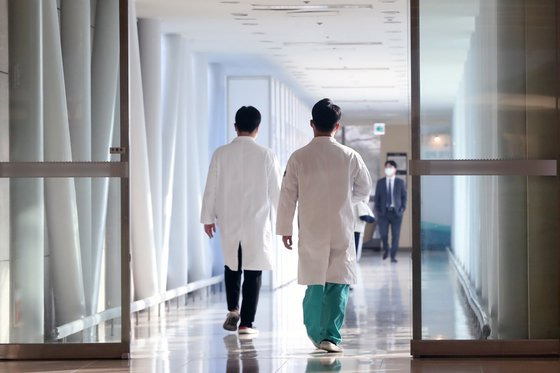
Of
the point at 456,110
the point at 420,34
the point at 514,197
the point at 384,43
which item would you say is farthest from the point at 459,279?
the point at 384,43

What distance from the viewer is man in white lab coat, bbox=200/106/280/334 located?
8781mm

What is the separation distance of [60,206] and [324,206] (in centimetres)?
172

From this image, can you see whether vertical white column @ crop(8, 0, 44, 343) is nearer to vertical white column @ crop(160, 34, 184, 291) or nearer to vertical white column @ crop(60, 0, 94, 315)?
vertical white column @ crop(60, 0, 94, 315)

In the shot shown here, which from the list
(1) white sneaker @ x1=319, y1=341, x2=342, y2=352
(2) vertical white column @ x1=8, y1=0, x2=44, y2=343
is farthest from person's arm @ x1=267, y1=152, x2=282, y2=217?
(2) vertical white column @ x1=8, y1=0, x2=44, y2=343

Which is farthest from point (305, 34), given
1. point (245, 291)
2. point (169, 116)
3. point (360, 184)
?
point (360, 184)

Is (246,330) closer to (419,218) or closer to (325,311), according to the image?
(325,311)

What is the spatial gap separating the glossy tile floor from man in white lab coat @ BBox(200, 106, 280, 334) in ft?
1.19

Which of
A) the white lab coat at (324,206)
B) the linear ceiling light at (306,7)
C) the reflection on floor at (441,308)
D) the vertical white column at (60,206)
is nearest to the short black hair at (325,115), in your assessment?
the white lab coat at (324,206)

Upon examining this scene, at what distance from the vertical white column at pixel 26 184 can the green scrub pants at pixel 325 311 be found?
5.76ft

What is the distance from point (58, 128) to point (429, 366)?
109 inches

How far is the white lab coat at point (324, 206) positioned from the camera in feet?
24.3

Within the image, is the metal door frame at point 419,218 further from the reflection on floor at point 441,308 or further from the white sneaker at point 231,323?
the white sneaker at point 231,323

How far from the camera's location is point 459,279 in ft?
23.4

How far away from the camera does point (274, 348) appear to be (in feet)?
25.7
